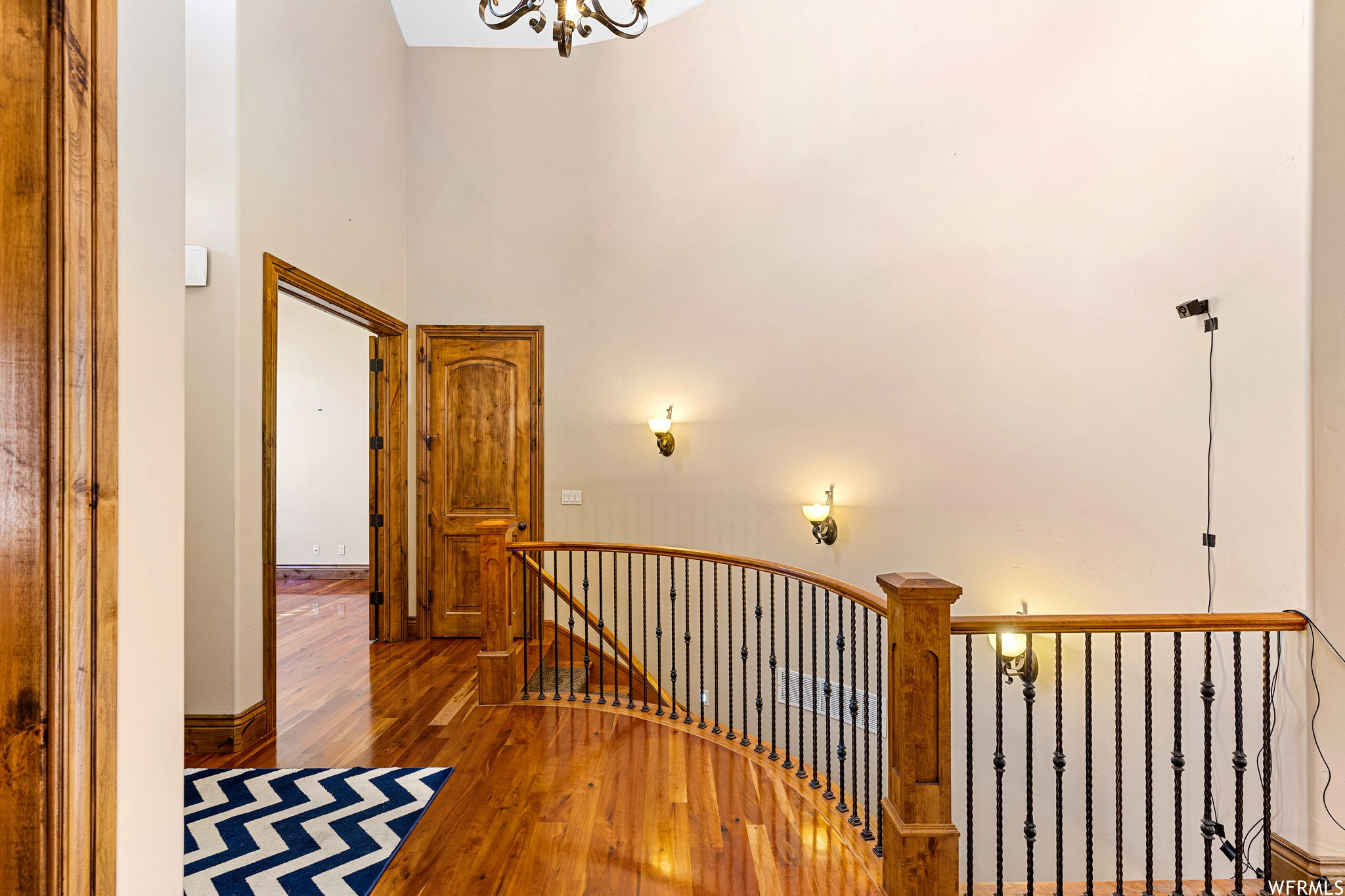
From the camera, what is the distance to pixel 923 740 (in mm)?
1945

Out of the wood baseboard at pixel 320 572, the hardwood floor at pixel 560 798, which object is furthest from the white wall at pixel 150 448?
the wood baseboard at pixel 320 572

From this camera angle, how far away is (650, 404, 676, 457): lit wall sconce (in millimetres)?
4586

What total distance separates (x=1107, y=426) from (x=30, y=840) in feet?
13.0

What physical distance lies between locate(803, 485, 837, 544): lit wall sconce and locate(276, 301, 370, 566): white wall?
203 inches

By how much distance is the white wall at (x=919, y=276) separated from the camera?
2.75 m

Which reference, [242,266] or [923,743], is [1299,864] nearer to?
[923,743]

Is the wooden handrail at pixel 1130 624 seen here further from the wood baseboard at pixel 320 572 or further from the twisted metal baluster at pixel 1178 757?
the wood baseboard at pixel 320 572

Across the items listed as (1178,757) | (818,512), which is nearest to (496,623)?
(818,512)

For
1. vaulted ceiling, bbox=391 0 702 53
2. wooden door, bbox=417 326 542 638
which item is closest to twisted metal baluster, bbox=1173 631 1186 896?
wooden door, bbox=417 326 542 638

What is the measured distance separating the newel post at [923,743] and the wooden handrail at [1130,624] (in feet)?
0.32

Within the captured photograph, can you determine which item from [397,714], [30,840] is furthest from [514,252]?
[30,840]

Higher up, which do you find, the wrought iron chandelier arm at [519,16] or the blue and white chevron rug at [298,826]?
the wrought iron chandelier arm at [519,16]

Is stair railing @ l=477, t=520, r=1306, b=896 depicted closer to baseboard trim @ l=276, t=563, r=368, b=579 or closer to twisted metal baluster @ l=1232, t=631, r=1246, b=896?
twisted metal baluster @ l=1232, t=631, r=1246, b=896

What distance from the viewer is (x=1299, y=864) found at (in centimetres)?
197
